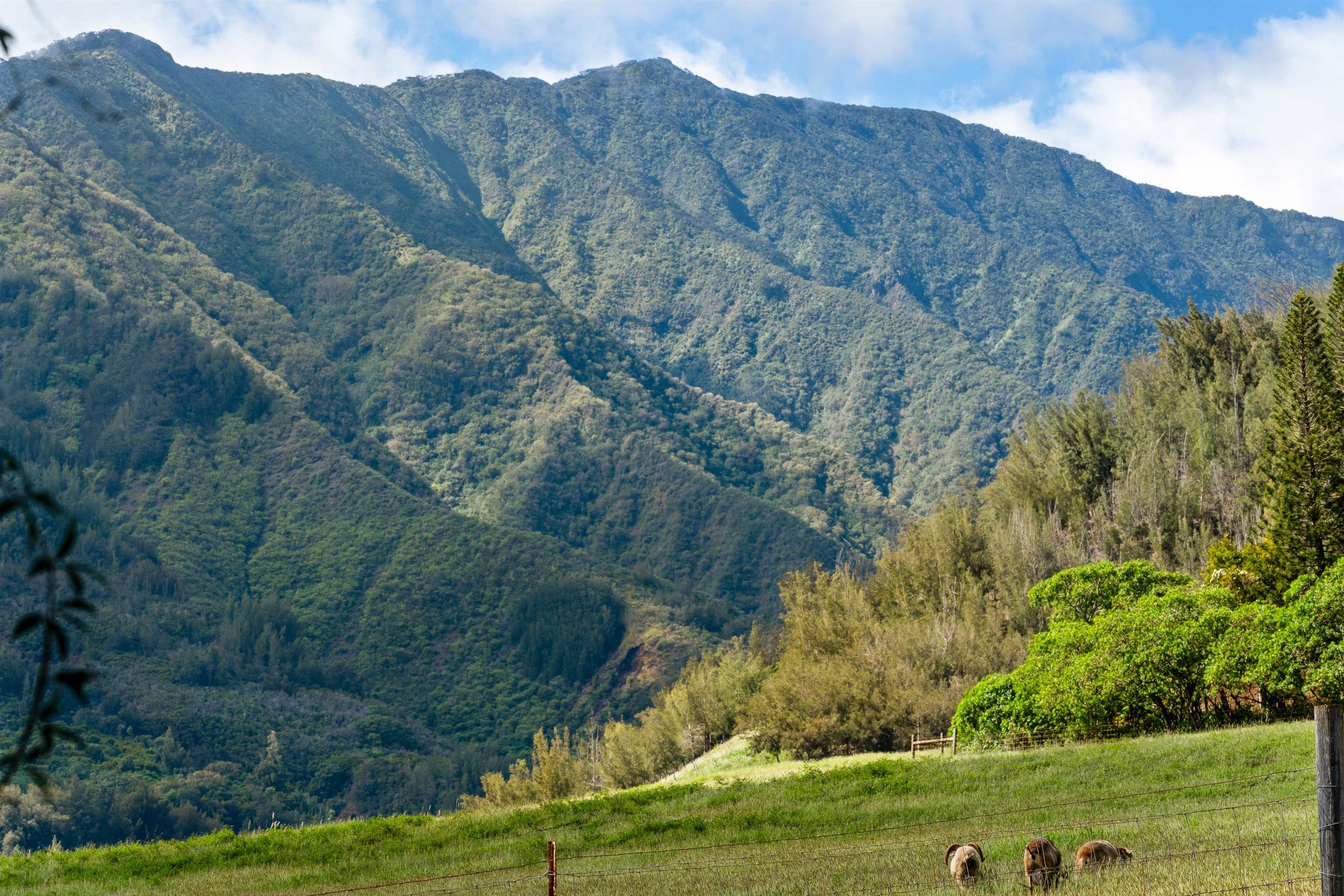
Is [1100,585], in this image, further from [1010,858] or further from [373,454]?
[373,454]

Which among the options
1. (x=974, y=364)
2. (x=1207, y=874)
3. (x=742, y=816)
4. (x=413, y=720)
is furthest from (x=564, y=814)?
(x=974, y=364)

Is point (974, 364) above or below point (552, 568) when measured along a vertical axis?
above

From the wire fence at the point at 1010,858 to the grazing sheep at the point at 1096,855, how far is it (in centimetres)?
5

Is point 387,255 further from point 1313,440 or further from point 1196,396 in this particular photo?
point 1313,440

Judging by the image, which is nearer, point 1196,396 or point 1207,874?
point 1207,874

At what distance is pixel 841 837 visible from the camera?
52.9 feet

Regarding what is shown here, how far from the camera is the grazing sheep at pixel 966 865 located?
34.5 feet

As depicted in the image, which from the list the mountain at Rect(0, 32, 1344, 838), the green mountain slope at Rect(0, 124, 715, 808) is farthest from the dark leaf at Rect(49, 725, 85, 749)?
the green mountain slope at Rect(0, 124, 715, 808)

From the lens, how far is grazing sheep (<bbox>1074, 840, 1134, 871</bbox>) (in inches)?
401

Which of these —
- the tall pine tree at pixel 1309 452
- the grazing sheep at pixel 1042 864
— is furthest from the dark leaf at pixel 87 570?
the tall pine tree at pixel 1309 452

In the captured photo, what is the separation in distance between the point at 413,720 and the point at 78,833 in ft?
101

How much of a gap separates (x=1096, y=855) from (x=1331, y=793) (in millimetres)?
4219

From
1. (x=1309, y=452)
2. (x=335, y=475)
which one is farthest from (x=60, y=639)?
(x=335, y=475)

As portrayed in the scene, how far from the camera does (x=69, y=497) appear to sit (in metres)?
117
